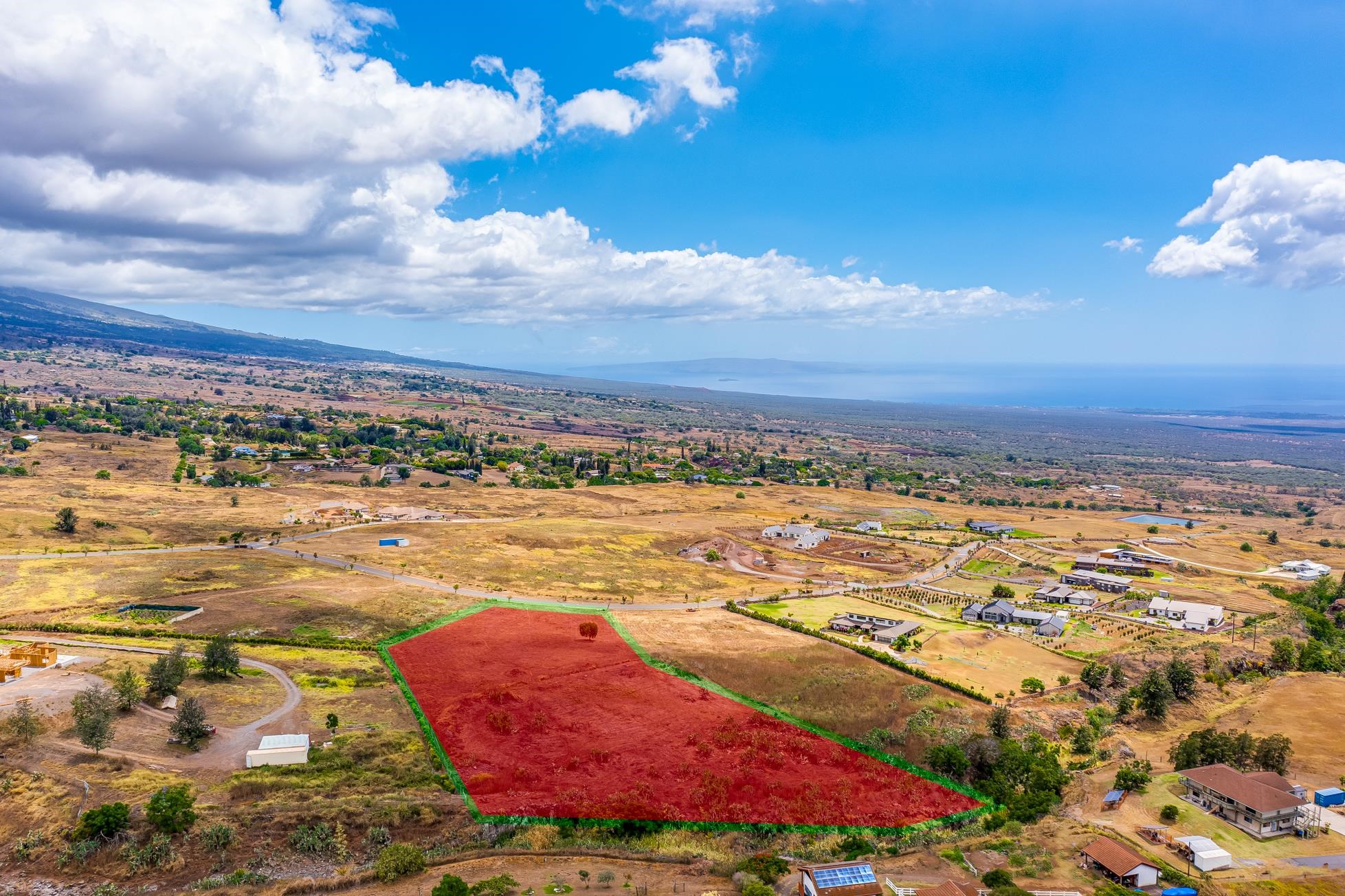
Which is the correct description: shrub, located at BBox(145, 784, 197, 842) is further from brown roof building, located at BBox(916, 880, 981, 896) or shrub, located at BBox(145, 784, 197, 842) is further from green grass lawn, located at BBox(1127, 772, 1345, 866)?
green grass lawn, located at BBox(1127, 772, 1345, 866)

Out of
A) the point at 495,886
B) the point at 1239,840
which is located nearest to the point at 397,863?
the point at 495,886

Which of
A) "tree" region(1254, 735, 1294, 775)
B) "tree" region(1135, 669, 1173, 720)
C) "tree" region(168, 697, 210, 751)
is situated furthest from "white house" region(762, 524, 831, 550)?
"tree" region(168, 697, 210, 751)

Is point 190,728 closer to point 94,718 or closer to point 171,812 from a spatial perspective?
point 94,718

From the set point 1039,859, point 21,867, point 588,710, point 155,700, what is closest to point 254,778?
point 21,867

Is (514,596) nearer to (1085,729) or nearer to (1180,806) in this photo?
(1085,729)

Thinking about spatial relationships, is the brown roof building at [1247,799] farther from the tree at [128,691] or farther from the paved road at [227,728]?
the tree at [128,691]
